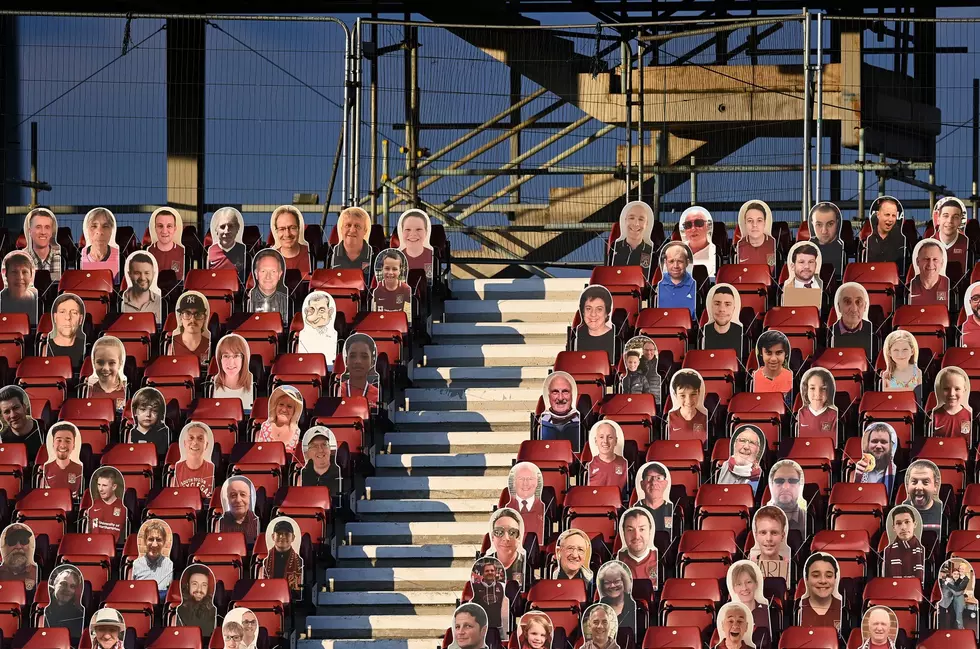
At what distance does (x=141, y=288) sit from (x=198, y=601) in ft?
11.9

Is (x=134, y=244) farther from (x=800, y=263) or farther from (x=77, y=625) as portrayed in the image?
(x=800, y=263)

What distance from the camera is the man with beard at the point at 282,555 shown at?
1395 cm

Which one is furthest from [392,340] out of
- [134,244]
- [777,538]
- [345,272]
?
[777,538]

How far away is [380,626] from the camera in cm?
1420

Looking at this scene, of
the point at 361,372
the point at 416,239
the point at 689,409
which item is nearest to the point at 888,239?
the point at 689,409

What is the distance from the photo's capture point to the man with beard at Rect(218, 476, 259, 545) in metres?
14.3

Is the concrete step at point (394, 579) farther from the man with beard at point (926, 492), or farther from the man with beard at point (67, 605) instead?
the man with beard at point (926, 492)

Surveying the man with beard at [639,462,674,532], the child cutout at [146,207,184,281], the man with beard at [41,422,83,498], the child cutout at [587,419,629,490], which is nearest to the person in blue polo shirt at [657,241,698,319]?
the child cutout at [587,419,629,490]

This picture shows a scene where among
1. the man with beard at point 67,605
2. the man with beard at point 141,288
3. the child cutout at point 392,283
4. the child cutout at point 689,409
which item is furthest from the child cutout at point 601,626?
the man with beard at point 141,288

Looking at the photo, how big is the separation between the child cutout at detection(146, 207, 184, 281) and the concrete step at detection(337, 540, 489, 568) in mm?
3400

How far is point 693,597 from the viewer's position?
13219mm

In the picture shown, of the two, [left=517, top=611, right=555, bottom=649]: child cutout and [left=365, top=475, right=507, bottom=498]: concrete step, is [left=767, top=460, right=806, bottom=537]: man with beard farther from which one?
[left=365, top=475, right=507, bottom=498]: concrete step

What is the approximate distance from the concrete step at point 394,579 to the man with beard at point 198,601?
111 cm

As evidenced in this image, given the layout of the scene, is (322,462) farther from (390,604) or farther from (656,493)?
(656,493)
